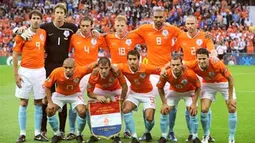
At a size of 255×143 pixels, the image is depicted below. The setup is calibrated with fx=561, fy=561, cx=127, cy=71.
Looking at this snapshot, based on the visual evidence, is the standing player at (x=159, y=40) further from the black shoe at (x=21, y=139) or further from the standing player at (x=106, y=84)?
the black shoe at (x=21, y=139)

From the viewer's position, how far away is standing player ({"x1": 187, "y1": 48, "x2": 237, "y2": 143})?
9047 millimetres

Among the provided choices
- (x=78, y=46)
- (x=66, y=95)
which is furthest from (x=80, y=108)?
(x=78, y=46)

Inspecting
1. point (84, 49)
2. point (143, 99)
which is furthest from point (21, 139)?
point (143, 99)

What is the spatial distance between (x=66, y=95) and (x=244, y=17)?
29650 mm

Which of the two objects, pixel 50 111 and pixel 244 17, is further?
pixel 244 17

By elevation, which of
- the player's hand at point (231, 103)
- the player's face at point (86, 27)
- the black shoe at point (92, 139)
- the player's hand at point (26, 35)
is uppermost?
the player's face at point (86, 27)

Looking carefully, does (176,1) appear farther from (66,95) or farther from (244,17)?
(66,95)

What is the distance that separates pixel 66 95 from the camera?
9.52 m

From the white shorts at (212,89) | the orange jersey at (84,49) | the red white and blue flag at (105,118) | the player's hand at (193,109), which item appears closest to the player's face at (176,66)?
the player's hand at (193,109)

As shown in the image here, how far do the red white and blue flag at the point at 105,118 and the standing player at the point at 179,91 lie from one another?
29.4 inches

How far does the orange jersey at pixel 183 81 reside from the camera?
9102mm

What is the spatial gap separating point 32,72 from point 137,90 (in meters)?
1.83

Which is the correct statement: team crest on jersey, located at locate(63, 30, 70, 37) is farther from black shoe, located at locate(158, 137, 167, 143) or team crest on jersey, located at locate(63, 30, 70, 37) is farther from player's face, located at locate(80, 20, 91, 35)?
black shoe, located at locate(158, 137, 167, 143)

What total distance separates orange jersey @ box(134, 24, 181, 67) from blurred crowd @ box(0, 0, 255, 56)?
74.9 ft
